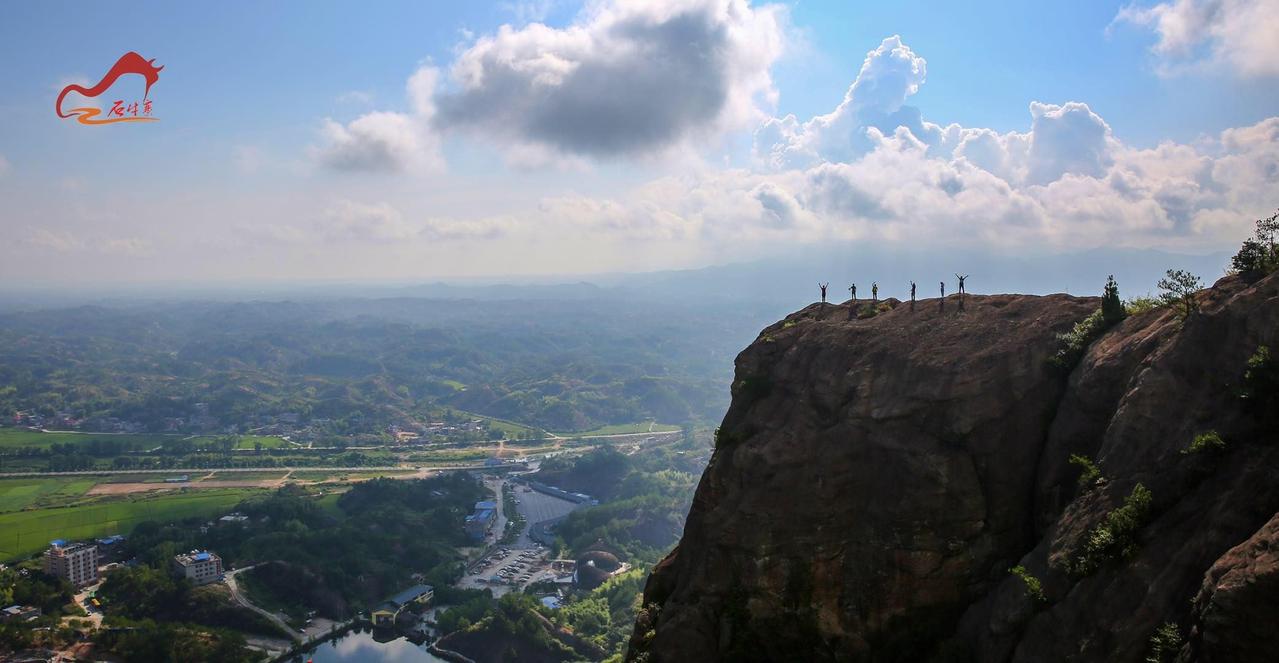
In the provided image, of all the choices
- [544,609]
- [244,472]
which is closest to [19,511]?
[244,472]

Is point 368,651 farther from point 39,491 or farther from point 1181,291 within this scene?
point 39,491

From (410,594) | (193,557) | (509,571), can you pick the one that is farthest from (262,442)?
(410,594)

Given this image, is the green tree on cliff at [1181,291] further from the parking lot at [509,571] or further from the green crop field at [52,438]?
the green crop field at [52,438]

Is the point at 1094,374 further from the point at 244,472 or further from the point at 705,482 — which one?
the point at 244,472

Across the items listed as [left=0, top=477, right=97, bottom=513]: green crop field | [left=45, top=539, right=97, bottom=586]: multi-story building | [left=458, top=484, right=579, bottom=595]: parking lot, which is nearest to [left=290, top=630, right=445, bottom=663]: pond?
[left=458, top=484, right=579, bottom=595]: parking lot

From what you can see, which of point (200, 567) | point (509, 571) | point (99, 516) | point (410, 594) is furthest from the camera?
point (99, 516)

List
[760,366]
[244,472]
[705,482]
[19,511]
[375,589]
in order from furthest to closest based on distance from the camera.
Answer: [244,472] → [19,511] → [375,589] → [760,366] → [705,482]
